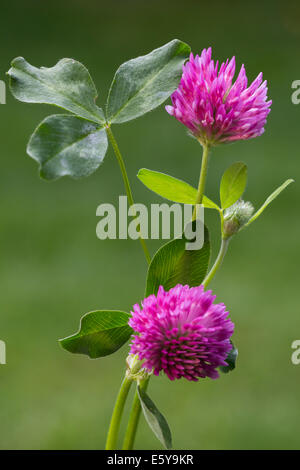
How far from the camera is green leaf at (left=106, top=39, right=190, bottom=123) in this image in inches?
12.1

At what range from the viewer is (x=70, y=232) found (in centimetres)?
200

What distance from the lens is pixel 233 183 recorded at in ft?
1.12

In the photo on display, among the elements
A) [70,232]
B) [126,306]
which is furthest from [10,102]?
[126,306]

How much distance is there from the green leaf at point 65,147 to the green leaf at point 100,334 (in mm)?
70

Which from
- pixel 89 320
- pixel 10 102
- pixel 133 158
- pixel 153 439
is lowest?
pixel 153 439

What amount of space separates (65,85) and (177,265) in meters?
0.10

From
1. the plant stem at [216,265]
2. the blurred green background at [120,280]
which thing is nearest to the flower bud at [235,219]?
the plant stem at [216,265]

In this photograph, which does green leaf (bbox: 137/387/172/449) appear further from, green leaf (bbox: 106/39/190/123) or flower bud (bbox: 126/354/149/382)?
green leaf (bbox: 106/39/190/123)

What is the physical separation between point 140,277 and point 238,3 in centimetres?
263

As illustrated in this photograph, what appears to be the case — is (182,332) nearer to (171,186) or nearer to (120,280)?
(171,186)

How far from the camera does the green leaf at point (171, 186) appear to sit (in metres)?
0.34

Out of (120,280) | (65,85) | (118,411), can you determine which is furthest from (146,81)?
(120,280)

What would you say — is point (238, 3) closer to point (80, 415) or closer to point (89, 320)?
point (80, 415)

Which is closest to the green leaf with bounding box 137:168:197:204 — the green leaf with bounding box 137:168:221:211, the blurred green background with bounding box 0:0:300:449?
the green leaf with bounding box 137:168:221:211
